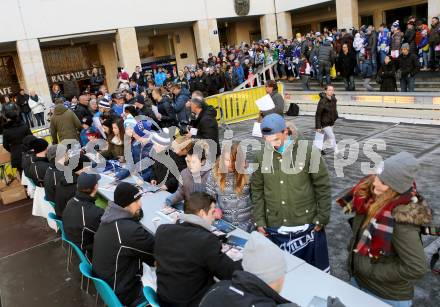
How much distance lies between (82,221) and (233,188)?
1.73 metres

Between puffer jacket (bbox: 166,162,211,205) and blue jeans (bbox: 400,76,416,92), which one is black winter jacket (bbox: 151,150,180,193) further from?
blue jeans (bbox: 400,76,416,92)

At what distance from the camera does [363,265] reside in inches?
104

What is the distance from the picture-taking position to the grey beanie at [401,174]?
2.38m

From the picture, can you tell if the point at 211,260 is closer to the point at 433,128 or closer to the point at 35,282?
the point at 35,282

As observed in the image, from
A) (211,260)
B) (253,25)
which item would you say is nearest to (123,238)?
(211,260)

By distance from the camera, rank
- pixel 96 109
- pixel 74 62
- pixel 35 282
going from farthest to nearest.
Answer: pixel 74 62 → pixel 96 109 → pixel 35 282

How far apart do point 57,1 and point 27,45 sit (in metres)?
2.59

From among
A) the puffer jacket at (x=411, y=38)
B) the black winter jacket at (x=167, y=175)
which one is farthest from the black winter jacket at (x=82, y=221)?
the puffer jacket at (x=411, y=38)

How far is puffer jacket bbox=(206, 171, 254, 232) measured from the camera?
3867mm

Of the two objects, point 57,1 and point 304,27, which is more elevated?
point 57,1

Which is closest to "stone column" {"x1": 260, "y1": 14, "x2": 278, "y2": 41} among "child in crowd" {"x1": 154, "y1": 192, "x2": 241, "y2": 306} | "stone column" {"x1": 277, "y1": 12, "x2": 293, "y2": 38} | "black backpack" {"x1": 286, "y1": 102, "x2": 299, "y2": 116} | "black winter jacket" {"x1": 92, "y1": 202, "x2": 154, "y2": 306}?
"stone column" {"x1": 277, "y1": 12, "x2": 293, "y2": 38}

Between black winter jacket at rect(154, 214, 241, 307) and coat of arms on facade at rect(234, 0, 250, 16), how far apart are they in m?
23.3

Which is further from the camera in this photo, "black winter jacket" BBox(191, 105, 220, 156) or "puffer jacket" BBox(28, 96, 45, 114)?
"puffer jacket" BBox(28, 96, 45, 114)

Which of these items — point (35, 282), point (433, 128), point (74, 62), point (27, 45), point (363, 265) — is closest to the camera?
point (363, 265)
